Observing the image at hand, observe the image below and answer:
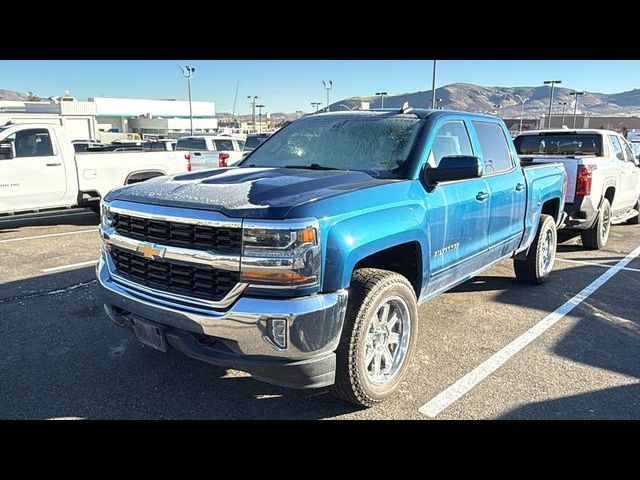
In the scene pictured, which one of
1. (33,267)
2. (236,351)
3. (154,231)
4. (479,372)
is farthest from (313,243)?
(33,267)

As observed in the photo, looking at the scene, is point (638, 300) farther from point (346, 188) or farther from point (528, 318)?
point (346, 188)

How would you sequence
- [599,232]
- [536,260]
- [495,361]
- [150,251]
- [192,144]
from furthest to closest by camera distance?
[192,144] → [599,232] → [536,260] → [495,361] → [150,251]

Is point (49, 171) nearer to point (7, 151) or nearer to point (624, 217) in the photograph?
point (7, 151)

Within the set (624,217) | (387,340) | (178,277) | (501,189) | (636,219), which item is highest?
(501,189)

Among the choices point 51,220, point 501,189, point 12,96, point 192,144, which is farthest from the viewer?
point 12,96

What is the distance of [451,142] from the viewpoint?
4.26 metres

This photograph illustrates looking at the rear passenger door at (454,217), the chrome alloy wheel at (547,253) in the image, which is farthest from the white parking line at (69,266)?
the chrome alloy wheel at (547,253)

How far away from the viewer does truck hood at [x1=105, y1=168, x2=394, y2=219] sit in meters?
2.75

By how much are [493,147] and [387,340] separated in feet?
8.29

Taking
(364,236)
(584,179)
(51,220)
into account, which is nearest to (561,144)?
(584,179)

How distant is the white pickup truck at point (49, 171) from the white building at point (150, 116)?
→ 199 ft

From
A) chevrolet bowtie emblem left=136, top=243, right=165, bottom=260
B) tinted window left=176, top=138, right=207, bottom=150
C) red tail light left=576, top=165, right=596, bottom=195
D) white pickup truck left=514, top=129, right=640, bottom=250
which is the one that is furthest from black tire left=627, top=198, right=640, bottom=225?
tinted window left=176, top=138, right=207, bottom=150

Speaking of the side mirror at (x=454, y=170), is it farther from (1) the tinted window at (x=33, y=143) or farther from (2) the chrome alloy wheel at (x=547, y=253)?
(1) the tinted window at (x=33, y=143)

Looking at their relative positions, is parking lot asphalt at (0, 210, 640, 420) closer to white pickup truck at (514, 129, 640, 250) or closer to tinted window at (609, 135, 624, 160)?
white pickup truck at (514, 129, 640, 250)
